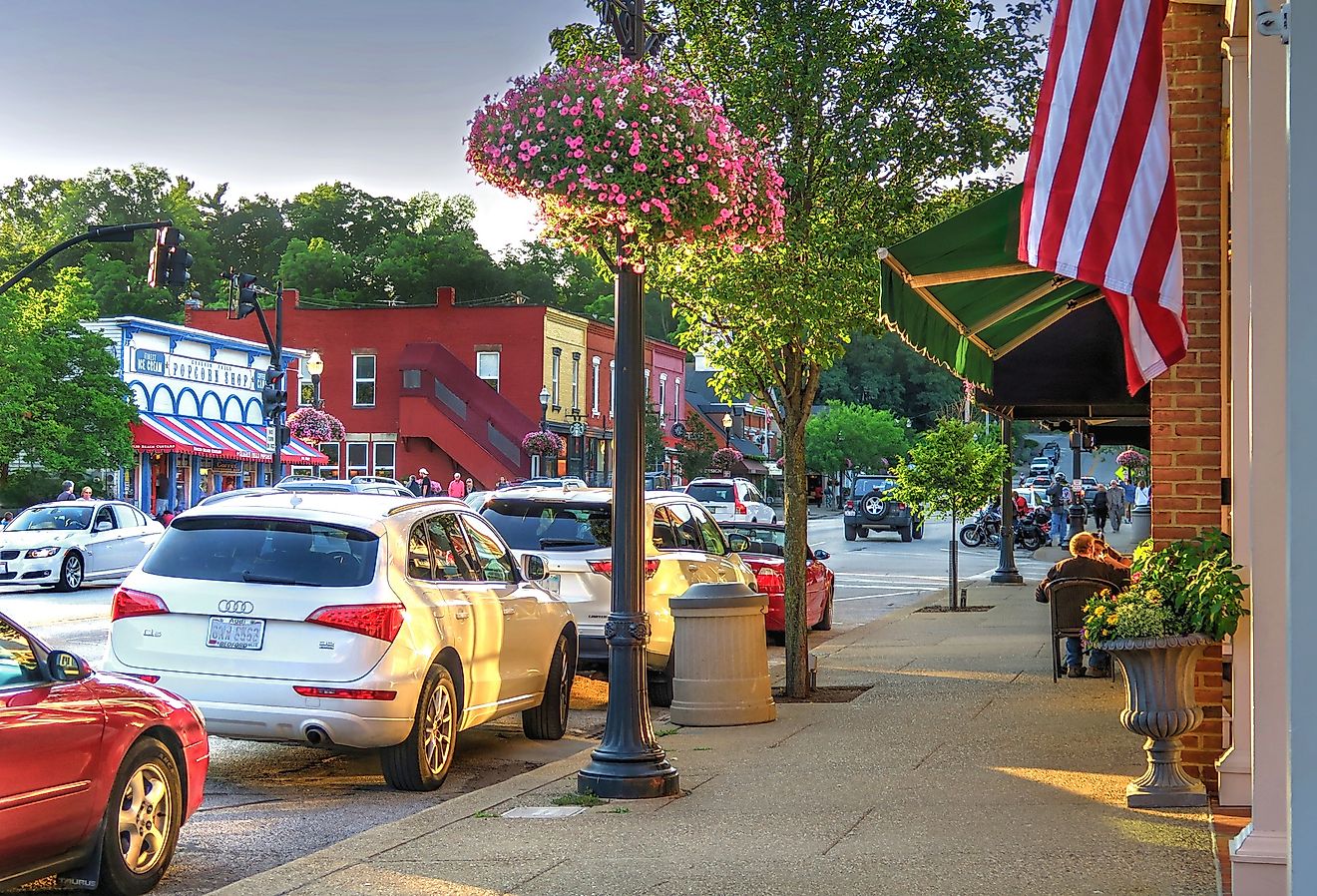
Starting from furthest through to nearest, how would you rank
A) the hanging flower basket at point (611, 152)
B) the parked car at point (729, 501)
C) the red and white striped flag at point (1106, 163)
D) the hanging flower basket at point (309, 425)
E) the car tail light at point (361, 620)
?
the hanging flower basket at point (309, 425), the parked car at point (729, 501), the car tail light at point (361, 620), the hanging flower basket at point (611, 152), the red and white striped flag at point (1106, 163)

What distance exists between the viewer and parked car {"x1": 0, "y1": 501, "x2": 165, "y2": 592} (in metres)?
26.1

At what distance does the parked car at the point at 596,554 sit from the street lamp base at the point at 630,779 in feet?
14.6

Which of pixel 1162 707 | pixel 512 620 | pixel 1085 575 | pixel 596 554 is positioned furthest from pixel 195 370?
pixel 1162 707

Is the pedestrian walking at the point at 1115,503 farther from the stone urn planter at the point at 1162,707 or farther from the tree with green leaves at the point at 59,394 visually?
the stone urn planter at the point at 1162,707

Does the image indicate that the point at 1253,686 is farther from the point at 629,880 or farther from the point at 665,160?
the point at 665,160

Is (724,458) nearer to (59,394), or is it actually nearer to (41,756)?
(59,394)

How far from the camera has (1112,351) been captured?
1298 centimetres

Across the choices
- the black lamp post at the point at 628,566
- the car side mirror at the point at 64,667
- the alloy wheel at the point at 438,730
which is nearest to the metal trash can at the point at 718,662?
the alloy wheel at the point at 438,730

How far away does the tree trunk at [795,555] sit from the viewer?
551 inches

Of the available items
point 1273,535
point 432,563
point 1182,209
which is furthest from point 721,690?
point 1273,535

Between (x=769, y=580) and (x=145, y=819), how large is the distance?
12.8 metres

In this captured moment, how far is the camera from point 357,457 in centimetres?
6316

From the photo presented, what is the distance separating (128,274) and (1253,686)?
8589 cm

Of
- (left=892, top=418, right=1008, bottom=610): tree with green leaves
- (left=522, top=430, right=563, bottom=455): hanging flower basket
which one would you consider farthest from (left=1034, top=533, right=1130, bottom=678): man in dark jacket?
(left=522, top=430, right=563, bottom=455): hanging flower basket
